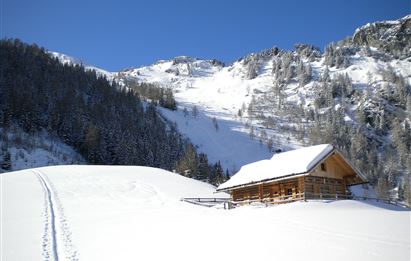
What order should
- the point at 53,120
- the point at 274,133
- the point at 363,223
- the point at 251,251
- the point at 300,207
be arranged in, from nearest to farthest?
the point at 251,251, the point at 363,223, the point at 300,207, the point at 53,120, the point at 274,133

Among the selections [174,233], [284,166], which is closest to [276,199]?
[284,166]

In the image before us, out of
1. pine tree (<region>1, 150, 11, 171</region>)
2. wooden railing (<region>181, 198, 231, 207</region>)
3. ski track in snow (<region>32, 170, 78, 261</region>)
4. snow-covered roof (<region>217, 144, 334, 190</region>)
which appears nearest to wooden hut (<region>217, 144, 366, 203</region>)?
snow-covered roof (<region>217, 144, 334, 190</region>)

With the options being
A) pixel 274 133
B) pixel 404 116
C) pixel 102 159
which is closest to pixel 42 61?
pixel 102 159

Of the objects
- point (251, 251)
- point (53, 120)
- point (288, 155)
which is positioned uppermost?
point (53, 120)

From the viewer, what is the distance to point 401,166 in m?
140

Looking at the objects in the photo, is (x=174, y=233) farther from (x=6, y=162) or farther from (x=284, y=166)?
(x=6, y=162)

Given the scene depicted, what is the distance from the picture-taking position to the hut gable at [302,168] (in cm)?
Result: 3350

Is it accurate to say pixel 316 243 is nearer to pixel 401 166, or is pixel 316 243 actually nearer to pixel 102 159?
pixel 102 159

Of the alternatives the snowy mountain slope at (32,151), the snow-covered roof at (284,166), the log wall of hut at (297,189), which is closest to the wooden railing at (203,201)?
the snow-covered roof at (284,166)

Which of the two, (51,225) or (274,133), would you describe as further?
(274,133)

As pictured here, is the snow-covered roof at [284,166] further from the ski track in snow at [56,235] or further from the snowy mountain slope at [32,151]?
the snowy mountain slope at [32,151]

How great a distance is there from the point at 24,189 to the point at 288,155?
2481cm

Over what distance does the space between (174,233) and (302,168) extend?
17604 mm

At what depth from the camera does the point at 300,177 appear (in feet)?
110
